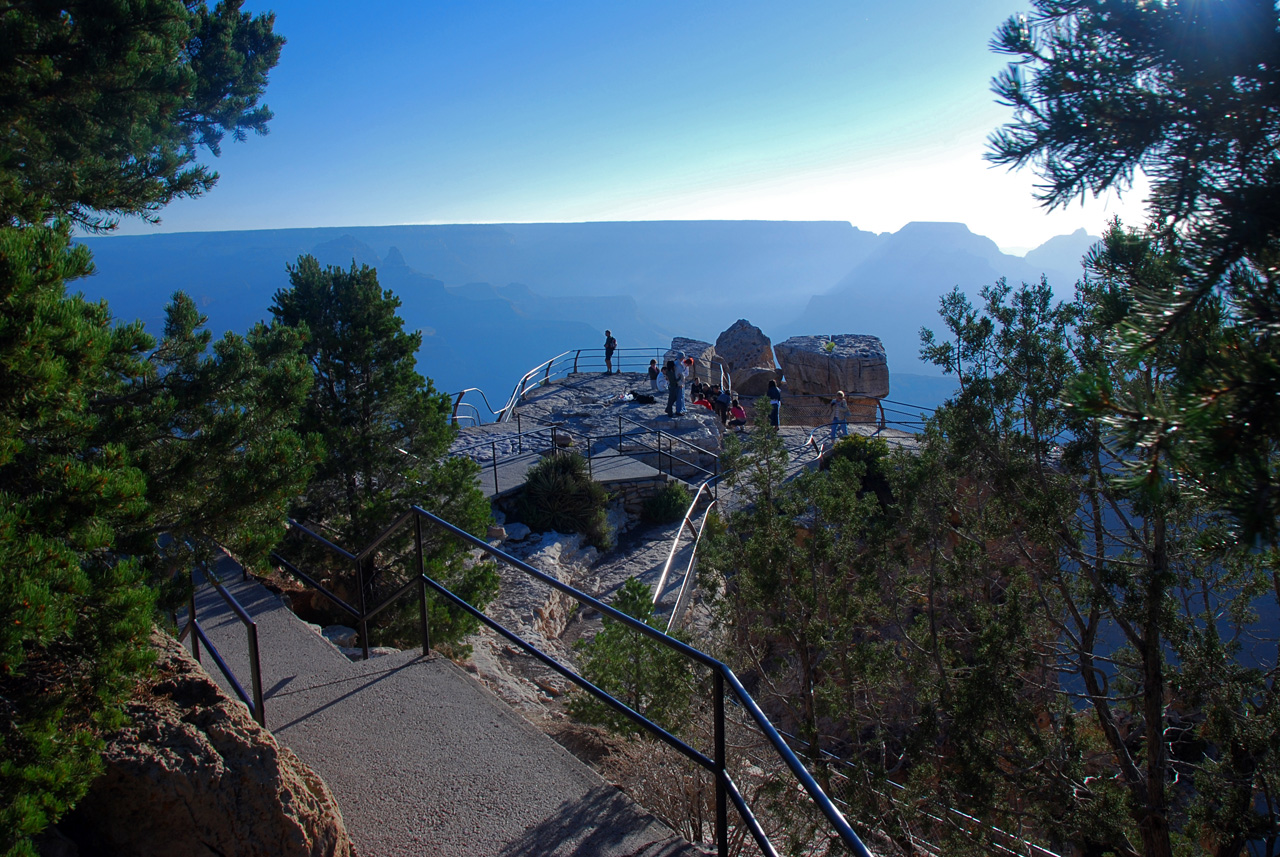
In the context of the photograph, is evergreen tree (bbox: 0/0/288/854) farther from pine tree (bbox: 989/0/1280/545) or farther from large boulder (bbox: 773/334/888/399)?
large boulder (bbox: 773/334/888/399)

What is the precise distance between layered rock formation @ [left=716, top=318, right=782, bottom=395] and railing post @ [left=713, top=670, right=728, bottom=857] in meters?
23.5

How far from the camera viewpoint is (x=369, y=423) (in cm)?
805

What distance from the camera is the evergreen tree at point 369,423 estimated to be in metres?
7.59

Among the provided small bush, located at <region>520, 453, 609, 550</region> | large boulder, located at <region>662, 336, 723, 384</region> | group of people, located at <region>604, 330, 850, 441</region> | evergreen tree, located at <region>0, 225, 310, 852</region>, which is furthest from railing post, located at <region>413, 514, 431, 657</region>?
large boulder, located at <region>662, 336, 723, 384</region>

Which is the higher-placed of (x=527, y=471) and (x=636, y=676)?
(x=636, y=676)

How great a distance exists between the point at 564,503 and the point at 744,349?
53.3 ft

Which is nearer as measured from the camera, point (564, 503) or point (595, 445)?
point (564, 503)

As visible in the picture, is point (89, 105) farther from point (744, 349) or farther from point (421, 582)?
point (744, 349)

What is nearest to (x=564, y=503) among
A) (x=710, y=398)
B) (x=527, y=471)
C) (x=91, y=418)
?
(x=527, y=471)

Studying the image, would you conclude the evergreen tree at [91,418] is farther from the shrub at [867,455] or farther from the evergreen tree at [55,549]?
the shrub at [867,455]

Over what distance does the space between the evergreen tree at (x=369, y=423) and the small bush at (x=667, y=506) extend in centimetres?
598

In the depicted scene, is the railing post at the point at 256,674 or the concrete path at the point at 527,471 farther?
the concrete path at the point at 527,471

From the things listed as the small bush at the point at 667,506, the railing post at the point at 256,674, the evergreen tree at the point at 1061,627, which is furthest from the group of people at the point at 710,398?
the railing post at the point at 256,674

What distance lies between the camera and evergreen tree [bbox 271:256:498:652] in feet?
24.9
